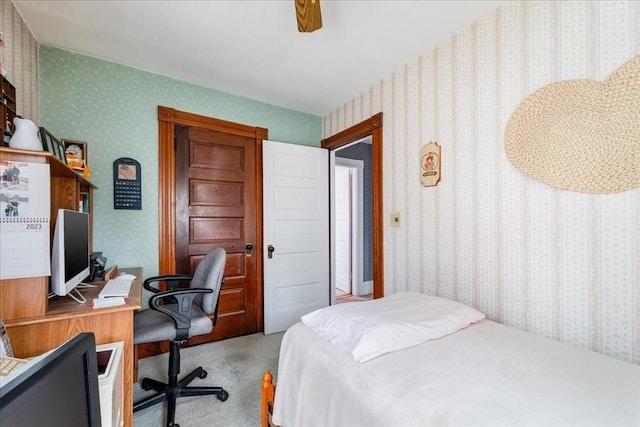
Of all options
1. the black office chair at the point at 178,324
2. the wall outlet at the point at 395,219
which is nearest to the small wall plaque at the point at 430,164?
the wall outlet at the point at 395,219

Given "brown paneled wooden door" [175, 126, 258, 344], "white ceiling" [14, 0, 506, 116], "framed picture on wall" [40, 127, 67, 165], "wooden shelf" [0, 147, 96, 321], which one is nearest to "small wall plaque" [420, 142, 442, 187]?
"white ceiling" [14, 0, 506, 116]

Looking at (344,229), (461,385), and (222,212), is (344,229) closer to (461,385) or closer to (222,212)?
(222,212)

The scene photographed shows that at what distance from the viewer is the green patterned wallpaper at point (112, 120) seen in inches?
82.3

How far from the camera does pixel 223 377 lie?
82.9 inches

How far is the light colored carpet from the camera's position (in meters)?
1.67

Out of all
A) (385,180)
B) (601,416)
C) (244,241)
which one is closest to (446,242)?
(385,180)

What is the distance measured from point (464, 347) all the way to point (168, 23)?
2.51m

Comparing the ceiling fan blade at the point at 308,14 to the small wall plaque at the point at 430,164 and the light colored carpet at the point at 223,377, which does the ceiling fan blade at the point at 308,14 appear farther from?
the light colored carpet at the point at 223,377

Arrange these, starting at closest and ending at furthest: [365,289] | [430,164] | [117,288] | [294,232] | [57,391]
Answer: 1. [57,391]
2. [117,288]
3. [430,164]
4. [294,232]
5. [365,289]

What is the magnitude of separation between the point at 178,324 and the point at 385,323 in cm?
121

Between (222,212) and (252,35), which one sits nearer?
(252,35)

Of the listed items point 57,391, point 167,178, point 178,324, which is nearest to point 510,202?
point 57,391

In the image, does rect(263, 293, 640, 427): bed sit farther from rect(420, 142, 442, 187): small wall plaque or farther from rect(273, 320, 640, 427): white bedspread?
rect(420, 142, 442, 187): small wall plaque

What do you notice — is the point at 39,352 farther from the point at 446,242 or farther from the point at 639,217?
the point at 639,217
